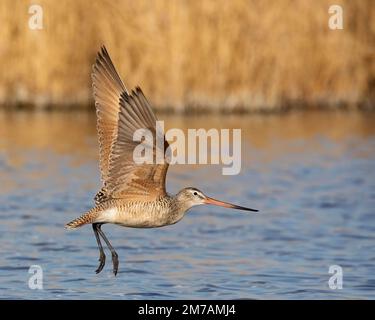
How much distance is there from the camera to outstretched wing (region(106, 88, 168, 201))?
6125 mm

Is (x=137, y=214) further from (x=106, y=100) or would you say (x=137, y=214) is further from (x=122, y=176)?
(x=106, y=100)

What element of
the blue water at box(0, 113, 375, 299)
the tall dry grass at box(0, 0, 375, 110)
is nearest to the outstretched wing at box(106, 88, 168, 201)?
the blue water at box(0, 113, 375, 299)

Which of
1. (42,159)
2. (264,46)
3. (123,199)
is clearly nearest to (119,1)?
(264,46)

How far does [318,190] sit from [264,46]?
4.02 m

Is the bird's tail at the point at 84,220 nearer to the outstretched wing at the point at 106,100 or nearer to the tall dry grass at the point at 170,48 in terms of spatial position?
the outstretched wing at the point at 106,100

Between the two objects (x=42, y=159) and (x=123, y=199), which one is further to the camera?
(x=42, y=159)

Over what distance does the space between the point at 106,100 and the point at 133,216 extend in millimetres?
707

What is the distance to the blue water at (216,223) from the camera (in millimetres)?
7215

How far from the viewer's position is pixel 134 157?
6301 mm

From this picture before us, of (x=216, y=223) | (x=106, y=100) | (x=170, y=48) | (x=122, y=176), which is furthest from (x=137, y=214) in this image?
(x=170, y=48)

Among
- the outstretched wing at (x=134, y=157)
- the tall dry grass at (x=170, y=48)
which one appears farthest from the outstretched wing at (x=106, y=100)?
the tall dry grass at (x=170, y=48)

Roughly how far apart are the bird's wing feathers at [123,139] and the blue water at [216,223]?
2.45 ft
